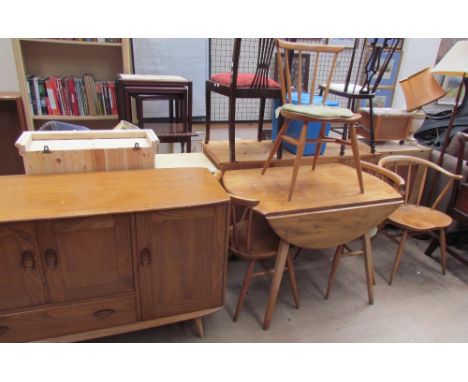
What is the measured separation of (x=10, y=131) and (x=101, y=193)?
6.74ft

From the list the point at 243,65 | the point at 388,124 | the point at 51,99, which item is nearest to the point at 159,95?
the point at 51,99

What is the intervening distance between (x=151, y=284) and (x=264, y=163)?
1.11 meters

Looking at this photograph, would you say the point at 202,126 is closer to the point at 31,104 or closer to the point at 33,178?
the point at 31,104

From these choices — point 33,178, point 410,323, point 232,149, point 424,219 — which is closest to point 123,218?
point 33,178

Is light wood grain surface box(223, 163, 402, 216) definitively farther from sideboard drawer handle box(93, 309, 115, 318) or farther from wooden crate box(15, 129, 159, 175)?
sideboard drawer handle box(93, 309, 115, 318)

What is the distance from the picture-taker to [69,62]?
294 cm

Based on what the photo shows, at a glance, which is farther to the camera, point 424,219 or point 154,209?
point 424,219

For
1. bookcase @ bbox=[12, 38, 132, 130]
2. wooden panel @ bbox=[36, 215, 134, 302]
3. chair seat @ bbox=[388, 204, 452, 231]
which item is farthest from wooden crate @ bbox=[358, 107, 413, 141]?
wooden panel @ bbox=[36, 215, 134, 302]

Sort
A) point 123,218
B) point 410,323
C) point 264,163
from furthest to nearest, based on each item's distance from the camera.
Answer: point 264,163 < point 410,323 < point 123,218

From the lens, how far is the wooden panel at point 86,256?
1244 millimetres

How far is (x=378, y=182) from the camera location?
2.09m

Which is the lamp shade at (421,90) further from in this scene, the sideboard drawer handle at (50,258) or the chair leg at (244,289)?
the sideboard drawer handle at (50,258)

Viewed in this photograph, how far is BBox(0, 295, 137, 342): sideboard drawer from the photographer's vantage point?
51.9 inches

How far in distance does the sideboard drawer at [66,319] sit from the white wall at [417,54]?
415 centimetres
